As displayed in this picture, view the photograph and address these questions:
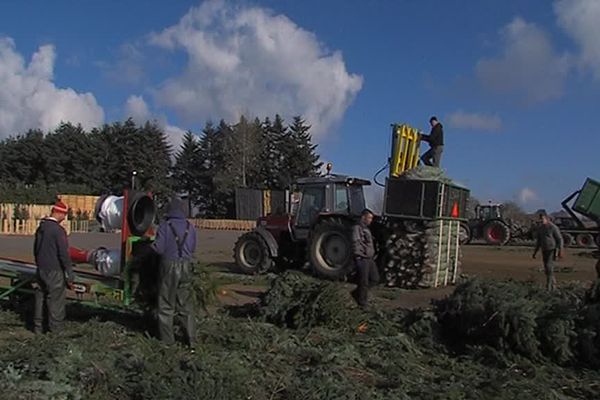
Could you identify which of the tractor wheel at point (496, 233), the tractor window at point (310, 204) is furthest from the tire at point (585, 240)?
the tractor window at point (310, 204)

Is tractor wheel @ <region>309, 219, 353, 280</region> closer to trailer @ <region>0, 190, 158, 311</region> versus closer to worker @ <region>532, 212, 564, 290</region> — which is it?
worker @ <region>532, 212, 564, 290</region>

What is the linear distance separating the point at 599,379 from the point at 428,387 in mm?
2048

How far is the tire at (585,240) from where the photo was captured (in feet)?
108

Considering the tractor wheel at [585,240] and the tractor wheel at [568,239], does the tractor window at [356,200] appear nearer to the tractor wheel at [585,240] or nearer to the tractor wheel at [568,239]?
the tractor wheel at [568,239]

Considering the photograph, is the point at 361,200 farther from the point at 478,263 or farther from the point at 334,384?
the point at 334,384

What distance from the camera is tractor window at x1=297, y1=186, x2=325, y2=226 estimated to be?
53.8ft

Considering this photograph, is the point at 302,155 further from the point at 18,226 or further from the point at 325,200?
the point at 325,200

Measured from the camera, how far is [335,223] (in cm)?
1569

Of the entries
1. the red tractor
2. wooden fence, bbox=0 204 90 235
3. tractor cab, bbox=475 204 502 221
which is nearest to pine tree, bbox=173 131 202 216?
wooden fence, bbox=0 204 90 235

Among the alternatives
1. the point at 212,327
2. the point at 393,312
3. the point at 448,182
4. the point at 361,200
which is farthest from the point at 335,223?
the point at 212,327

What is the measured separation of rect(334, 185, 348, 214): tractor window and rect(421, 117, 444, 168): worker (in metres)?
2.12

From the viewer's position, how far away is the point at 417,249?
1470 cm

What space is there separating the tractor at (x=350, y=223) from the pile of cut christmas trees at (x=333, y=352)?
471 cm

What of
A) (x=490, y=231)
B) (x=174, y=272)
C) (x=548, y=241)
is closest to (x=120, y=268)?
(x=174, y=272)
